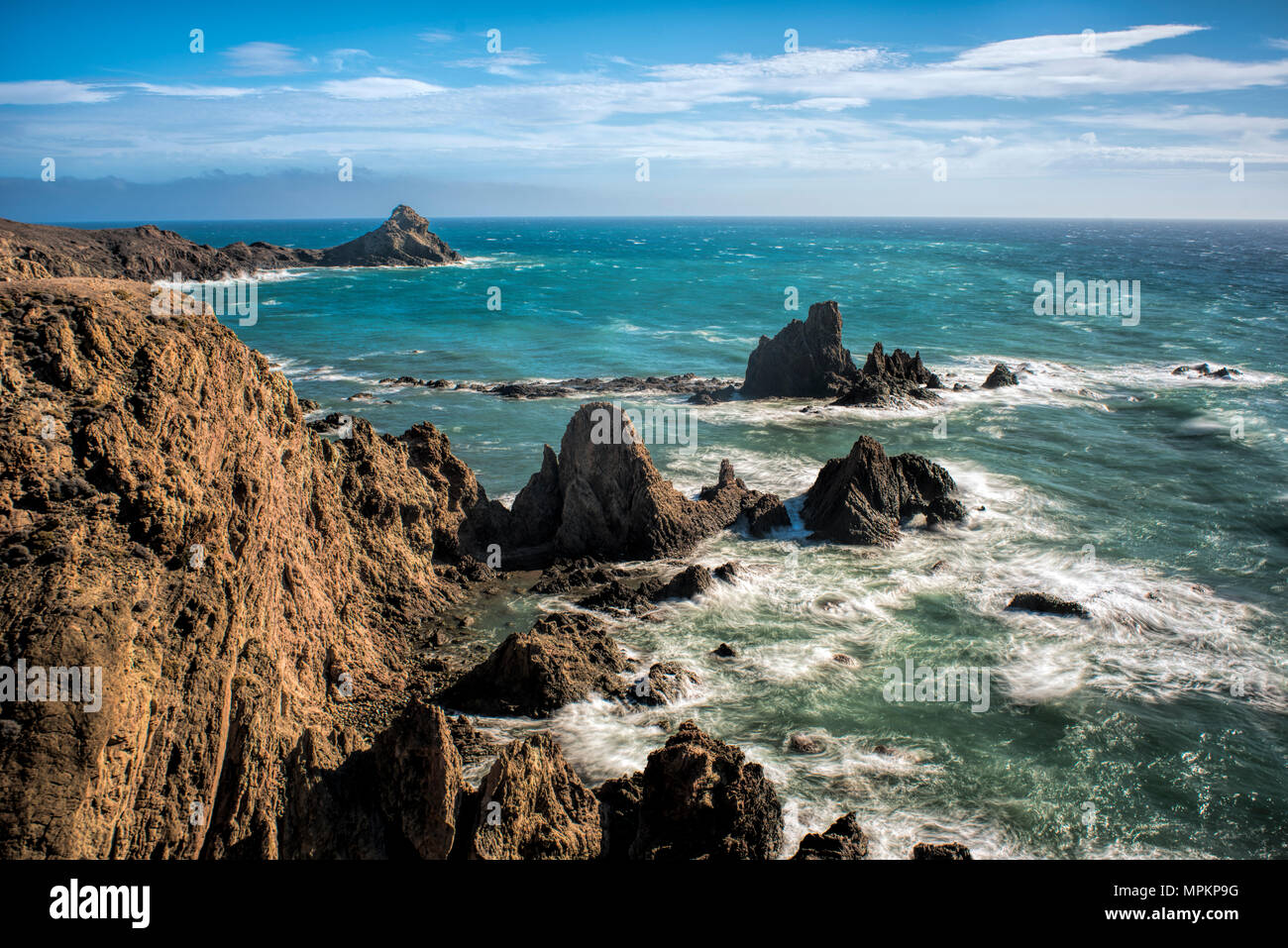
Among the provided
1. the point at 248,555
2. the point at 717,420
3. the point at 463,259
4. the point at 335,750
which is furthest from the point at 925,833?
the point at 463,259

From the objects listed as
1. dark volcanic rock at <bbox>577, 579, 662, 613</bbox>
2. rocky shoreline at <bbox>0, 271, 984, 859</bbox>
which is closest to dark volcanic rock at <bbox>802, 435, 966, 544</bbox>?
dark volcanic rock at <bbox>577, 579, 662, 613</bbox>

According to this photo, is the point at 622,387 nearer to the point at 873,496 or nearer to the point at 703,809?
the point at 873,496

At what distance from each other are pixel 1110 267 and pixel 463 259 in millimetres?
113573

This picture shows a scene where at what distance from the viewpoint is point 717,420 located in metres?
40.8

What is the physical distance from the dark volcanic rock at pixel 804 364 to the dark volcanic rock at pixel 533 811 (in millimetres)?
36812

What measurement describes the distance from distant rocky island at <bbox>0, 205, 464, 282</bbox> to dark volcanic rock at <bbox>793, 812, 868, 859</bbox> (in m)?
16.3

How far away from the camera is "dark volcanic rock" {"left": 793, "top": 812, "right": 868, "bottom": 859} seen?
11469mm

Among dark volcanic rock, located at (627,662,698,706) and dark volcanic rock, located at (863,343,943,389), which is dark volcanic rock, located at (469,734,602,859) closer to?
dark volcanic rock, located at (627,662,698,706)

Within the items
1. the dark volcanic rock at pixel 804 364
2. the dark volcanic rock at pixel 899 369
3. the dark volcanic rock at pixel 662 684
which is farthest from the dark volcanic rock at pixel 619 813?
the dark volcanic rock at pixel 899 369

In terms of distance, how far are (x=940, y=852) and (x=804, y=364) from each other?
37.0 meters

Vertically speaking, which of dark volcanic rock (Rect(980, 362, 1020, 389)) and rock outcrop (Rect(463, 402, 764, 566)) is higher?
dark volcanic rock (Rect(980, 362, 1020, 389))

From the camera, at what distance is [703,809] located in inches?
459

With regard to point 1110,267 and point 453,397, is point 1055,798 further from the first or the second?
point 1110,267

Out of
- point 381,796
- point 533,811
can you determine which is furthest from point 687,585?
Answer: point 381,796
